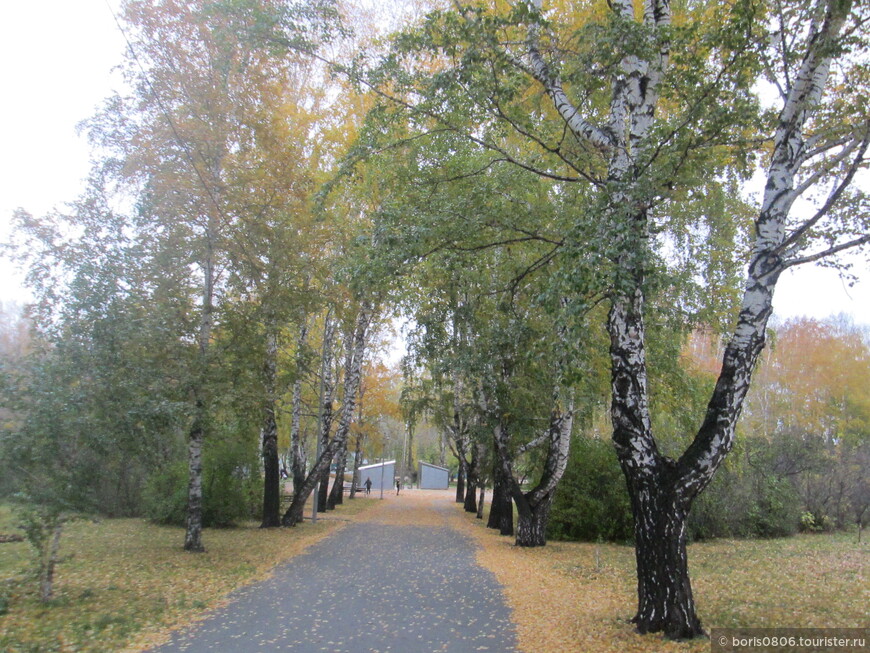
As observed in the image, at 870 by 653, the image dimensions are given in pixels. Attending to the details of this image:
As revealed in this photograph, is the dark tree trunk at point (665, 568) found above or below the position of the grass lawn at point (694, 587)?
above

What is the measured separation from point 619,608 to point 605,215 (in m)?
4.86

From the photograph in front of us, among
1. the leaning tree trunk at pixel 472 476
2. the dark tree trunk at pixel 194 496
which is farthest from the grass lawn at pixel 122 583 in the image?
the leaning tree trunk at pixel 472 476

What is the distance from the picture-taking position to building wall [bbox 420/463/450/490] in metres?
51.3

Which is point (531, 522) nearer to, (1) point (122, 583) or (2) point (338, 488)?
(1) point (122, 583)

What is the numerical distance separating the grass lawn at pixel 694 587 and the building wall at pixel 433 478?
122 feet

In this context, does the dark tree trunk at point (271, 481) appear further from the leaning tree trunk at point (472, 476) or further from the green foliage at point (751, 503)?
the green foliage at point (751, 503)

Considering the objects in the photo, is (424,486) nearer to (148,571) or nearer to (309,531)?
(309,531)

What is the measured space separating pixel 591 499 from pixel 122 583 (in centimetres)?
1132

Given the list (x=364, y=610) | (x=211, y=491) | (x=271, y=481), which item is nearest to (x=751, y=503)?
(x=271, y=481)

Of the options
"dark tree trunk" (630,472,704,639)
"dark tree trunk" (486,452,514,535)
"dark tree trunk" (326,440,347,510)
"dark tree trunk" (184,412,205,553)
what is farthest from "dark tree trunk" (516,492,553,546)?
"dark tree trunk" (326,440,347,510)

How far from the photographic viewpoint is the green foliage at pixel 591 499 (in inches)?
601

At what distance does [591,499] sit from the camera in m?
15.2

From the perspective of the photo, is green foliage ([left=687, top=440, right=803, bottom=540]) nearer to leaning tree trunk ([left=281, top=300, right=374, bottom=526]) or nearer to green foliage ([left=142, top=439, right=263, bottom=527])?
leaning tree trunk ([left=281, top=300, right=374, bottom=526])

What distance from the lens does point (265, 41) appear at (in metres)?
7.07
